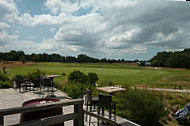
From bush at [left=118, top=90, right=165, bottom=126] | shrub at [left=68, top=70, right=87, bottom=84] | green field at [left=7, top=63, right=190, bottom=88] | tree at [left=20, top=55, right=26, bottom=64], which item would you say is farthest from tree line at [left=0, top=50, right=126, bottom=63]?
bush at [left=118, top=90, right=165, bottom=126]

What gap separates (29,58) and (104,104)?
35.6 meters

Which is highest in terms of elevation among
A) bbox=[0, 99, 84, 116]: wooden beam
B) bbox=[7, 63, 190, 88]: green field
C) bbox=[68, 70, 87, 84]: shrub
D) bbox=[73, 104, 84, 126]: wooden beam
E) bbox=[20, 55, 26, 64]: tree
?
bbox=[20, 55, 26, 64]: tree

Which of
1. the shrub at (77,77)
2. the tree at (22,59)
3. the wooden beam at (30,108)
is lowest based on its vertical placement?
the shrub at (77,77)

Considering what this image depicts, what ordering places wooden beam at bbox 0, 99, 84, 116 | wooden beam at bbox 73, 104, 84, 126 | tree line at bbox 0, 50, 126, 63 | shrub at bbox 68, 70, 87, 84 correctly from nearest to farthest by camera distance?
wooden beam at bbox 0, 99, 84, 116 < wooden beam at bbox 73, 104, 84, 126 < shrub at bbox 68, 70, 87, 84 < tree line at bbox 0, 50, 126, 63

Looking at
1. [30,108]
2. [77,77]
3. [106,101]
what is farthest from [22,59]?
[30,108]

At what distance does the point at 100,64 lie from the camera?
50656 millimetres

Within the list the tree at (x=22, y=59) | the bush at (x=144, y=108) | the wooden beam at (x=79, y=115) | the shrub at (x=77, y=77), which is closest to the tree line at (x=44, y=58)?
the tree at (x=22, y=59)

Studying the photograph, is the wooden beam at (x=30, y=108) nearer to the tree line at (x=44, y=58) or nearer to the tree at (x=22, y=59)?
the tree line at (x=44, y=58)

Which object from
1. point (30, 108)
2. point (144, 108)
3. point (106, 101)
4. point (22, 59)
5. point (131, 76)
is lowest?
point (131, 76)

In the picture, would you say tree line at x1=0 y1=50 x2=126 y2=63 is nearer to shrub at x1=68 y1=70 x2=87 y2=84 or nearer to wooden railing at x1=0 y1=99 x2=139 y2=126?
shrub at x1=68 y1=70 x2=87 y2=84

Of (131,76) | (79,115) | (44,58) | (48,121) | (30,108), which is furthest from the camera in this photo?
(44,58)

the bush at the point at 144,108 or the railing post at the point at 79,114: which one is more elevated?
the railing post at the point at 79,114

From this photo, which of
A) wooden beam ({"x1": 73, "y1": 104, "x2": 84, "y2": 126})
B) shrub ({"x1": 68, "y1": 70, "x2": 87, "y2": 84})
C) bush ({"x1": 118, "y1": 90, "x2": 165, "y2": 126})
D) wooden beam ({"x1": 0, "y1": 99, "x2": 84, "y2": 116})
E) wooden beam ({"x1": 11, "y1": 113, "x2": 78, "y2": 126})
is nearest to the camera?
wooden beam ({"x1": 0, "y1": 99, "x2": 84, "y2": 116})

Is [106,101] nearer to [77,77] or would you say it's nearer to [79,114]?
[79,114]
